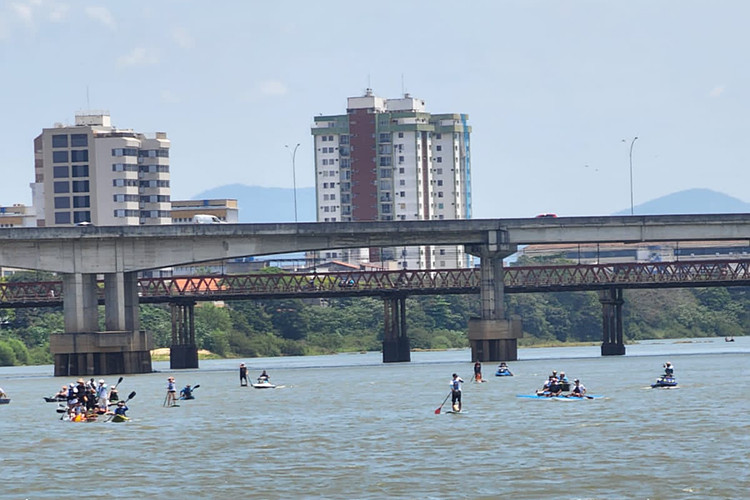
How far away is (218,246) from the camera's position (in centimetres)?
11919

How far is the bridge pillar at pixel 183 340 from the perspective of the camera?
14650 cm

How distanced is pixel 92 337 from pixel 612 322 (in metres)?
59.1

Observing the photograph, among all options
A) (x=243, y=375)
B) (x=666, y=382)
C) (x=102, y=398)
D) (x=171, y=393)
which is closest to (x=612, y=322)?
(x=243, y=375)

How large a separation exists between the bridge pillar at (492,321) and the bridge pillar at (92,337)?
27.0 metres

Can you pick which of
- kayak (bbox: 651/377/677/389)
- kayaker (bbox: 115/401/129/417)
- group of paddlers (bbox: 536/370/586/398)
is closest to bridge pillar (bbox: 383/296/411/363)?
kayak (bbox: 651/377/677/389)

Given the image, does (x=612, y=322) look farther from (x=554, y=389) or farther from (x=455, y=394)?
(x=455, y=394)

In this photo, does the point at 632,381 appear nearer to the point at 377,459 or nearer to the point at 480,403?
the point at 480,403

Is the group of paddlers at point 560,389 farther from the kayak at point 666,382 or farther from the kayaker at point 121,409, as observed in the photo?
the kayaker at point 121,409

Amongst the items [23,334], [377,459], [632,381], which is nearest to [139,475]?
[377,459]

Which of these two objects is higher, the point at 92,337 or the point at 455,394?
the point at 92,337

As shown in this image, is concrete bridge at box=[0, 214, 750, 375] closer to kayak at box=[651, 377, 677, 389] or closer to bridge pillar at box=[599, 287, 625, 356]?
bridge pillar at box=[599, 287, 625, 356]

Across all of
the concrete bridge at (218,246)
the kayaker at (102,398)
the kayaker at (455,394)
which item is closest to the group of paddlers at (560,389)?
the kayaker at (455,394)

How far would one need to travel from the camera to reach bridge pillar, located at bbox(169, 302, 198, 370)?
14650 cm

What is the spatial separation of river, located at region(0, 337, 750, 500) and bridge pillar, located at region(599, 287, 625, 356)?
5092cm
